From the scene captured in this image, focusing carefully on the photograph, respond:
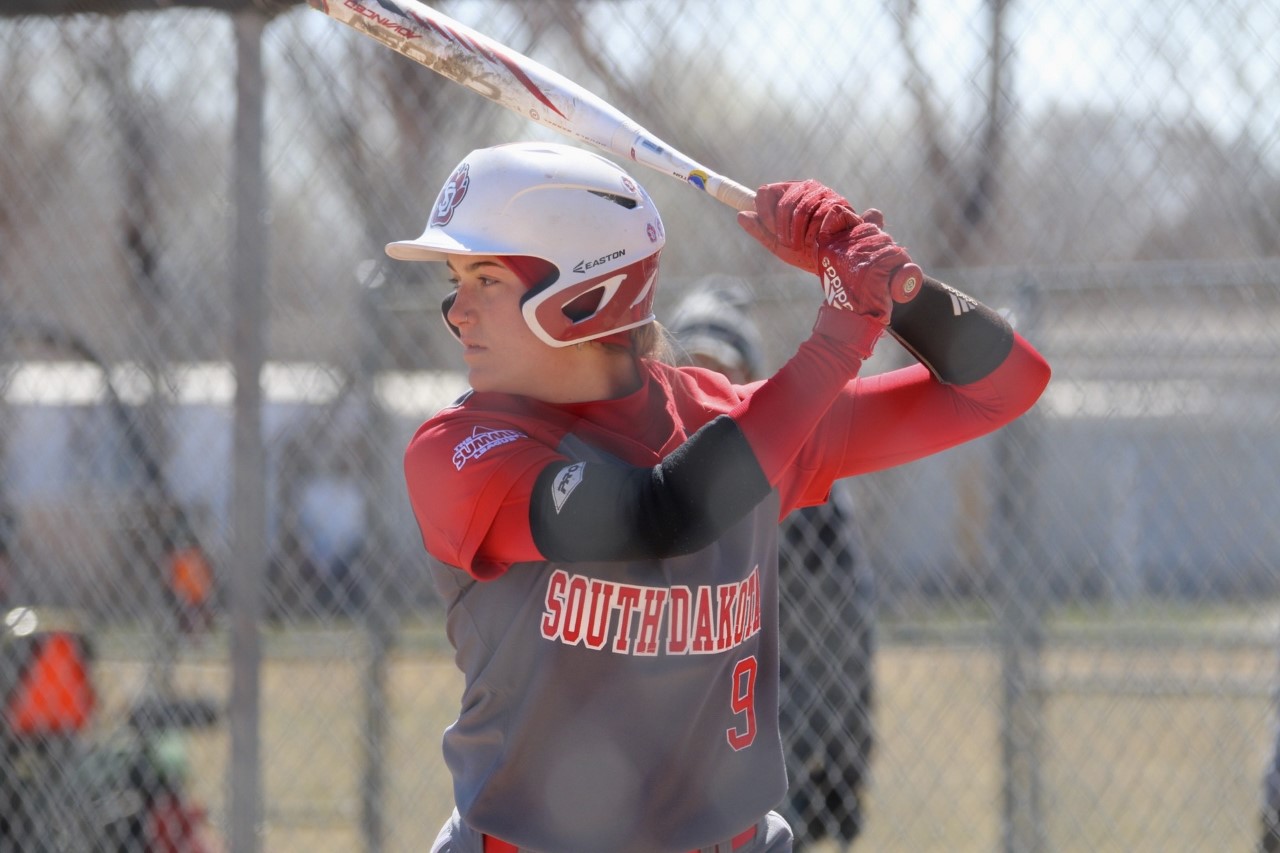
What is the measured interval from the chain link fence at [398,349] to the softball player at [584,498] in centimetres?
175

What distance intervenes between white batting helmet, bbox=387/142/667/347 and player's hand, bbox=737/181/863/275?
18 centimetres

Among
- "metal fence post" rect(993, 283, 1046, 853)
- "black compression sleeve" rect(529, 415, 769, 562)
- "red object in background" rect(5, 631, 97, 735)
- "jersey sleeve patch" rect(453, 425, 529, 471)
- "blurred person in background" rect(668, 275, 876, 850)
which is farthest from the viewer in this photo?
"red object in background" rect(5, 631, 97, 735)

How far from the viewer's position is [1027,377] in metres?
2.25

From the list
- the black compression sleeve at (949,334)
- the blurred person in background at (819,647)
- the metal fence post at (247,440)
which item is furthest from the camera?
the blurred person in background at (819,647)

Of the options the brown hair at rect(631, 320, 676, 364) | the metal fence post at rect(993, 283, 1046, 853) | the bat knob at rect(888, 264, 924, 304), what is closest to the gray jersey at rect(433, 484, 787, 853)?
the brown hair at rect(631, 320, 676, 364)

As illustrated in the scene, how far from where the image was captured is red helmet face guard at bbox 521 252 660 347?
1.97m

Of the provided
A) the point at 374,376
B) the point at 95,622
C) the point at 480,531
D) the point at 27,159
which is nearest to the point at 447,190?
the point at 480,531

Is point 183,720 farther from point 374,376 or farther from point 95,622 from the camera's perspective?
point 374,376

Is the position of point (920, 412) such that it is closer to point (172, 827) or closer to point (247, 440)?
point (247, 440)

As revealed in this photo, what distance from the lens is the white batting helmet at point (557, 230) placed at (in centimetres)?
198

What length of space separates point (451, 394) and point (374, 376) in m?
1.12


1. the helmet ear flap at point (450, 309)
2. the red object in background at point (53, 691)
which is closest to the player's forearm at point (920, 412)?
the helmet ear flap at point (450, 309)

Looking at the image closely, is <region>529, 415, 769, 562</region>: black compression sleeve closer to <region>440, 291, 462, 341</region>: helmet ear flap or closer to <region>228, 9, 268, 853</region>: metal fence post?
<region>440, 291, 462, 341</region>: helmet ear flap

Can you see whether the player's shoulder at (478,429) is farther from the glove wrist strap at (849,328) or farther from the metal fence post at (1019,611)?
the metal fence post at (1019,611)
